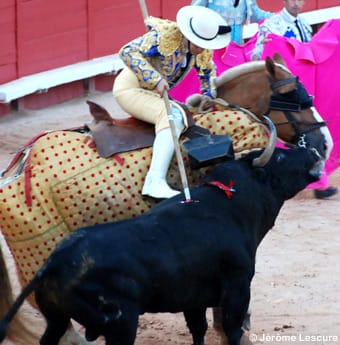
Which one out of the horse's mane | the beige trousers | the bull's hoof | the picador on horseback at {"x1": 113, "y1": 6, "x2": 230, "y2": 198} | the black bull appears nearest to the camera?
the black bull

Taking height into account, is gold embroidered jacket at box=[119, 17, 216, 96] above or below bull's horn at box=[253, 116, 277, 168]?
above

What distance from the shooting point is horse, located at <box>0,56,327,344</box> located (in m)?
4.89

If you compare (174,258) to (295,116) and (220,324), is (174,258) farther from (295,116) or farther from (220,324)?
(295,116)

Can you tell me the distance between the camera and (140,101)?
17.0 feet

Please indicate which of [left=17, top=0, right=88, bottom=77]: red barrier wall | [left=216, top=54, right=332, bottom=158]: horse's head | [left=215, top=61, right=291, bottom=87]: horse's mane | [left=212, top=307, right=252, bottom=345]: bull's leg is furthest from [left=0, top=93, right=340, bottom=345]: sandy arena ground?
[left=17, top=0, right=88, bottom=77]: red barrier wall

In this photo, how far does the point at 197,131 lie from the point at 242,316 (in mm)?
830

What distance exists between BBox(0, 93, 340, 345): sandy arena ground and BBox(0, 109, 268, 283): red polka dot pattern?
689mm

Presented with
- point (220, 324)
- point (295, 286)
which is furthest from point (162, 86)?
point (295, 286)

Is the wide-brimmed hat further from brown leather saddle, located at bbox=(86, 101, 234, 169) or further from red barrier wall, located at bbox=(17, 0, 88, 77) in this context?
red barrier wall, located at bbox=(17, 0, 88, 77)

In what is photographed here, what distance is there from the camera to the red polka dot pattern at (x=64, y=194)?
489cm

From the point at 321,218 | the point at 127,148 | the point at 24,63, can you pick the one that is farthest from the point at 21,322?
the point at 24,63

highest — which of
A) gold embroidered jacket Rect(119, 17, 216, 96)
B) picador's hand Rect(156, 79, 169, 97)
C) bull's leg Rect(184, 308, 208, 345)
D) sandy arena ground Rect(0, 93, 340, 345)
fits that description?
gold embroidered jacket Rect(119, 17, 216, 96)

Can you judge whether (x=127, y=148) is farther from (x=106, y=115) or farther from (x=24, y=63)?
(x=24, y=63)

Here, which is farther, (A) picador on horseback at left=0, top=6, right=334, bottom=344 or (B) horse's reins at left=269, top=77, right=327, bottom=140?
(B) horse's reins at left=269, top=77, right=327, bottom=140
